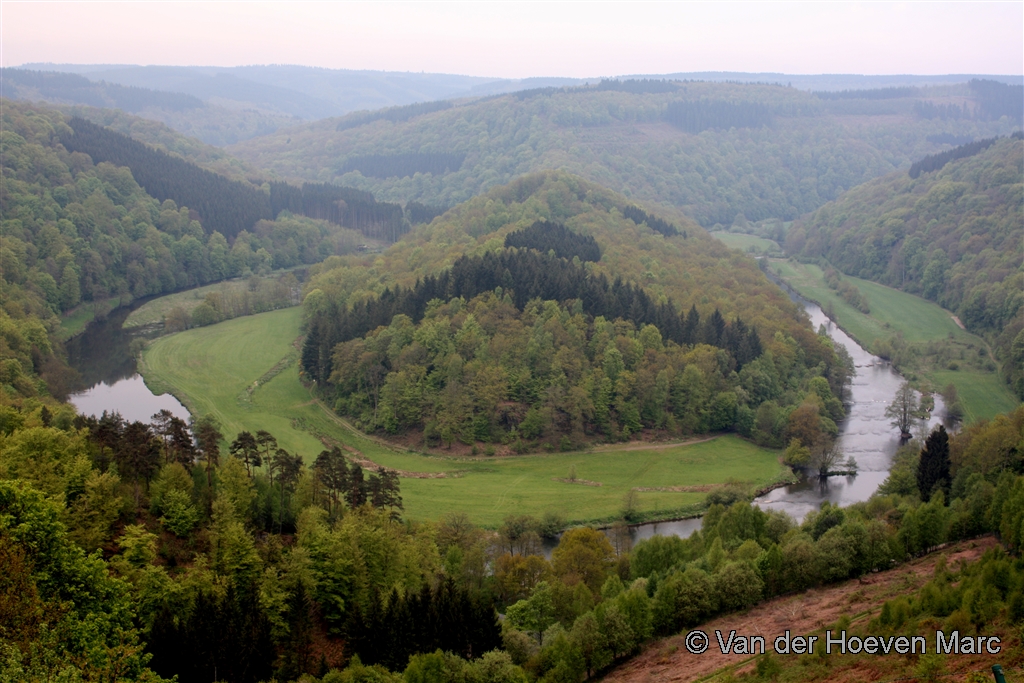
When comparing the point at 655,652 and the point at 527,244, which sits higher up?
the point at 527,244

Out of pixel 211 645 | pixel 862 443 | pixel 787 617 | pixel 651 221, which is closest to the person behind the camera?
pixel 211 645

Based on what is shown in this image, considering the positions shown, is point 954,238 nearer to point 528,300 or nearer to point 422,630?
point 528,300

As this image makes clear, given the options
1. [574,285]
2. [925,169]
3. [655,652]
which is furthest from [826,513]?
[925,169]

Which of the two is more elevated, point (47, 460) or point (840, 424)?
point (47, 460)

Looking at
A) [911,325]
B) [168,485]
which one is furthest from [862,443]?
[168,485]

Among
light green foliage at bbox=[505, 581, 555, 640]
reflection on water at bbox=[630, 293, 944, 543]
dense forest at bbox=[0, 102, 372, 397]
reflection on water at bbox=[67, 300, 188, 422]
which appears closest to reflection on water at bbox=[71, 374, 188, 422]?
reflection on water at bbox=[67, 300, 188, 422]

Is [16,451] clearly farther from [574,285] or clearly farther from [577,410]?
[574,285]

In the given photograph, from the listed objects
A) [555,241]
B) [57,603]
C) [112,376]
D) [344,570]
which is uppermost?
[555,241]
